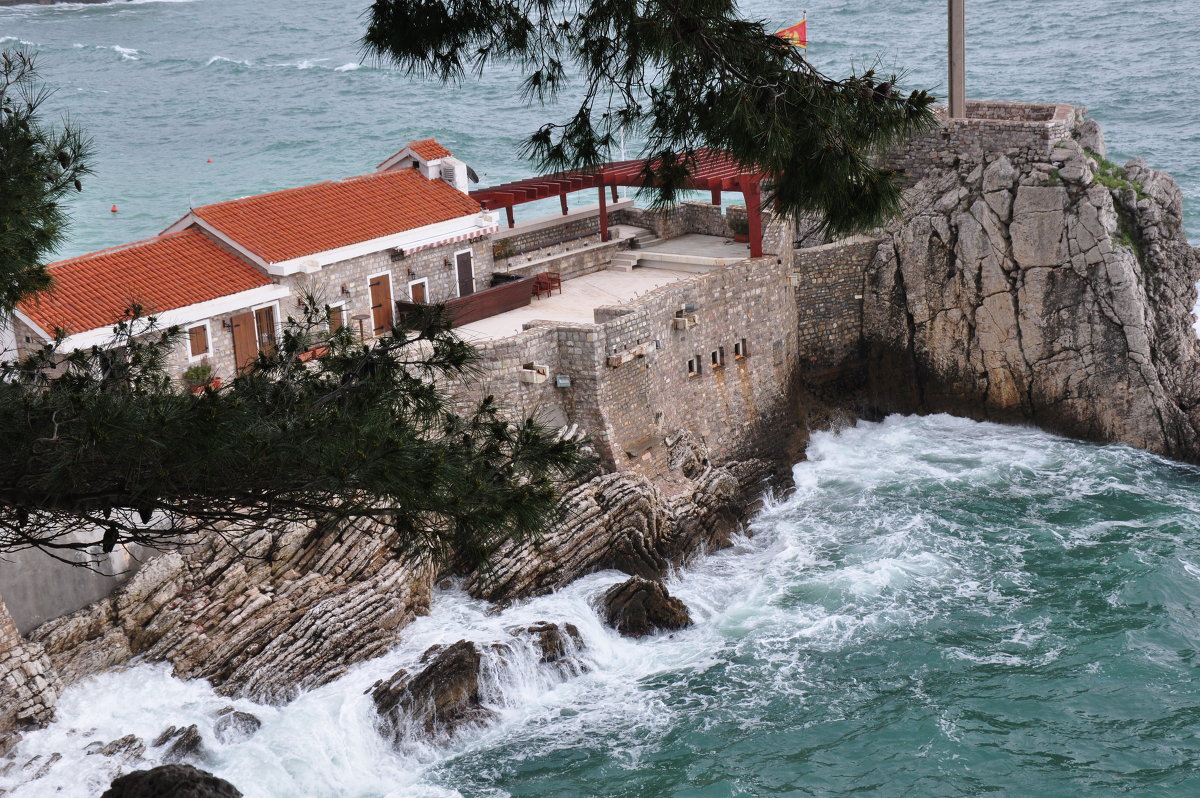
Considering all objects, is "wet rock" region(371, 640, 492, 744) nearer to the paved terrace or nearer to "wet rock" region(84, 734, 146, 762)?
"wet rock" region(84, 734, 146, 762)

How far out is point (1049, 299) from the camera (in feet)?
106

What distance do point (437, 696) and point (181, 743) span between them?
4233 millimetres

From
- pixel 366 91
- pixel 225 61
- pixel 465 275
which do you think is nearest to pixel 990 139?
pixel 465 275

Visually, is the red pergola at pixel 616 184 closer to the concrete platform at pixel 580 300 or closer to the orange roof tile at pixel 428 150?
the orange roof tile at pixel 428 150

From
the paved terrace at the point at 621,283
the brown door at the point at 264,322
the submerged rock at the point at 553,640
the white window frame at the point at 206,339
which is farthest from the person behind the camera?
the paved terrace at the point at 621,283

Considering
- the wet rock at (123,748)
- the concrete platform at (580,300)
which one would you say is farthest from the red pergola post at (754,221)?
the wet rock at (123,748)

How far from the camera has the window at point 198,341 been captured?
87.8 ft

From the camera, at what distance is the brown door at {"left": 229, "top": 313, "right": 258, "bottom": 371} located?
2758cm

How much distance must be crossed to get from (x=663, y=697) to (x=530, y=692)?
7.54 feet

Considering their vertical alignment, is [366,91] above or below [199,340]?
above

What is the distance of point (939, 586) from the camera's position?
27.3m

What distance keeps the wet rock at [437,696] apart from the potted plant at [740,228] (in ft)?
48.7

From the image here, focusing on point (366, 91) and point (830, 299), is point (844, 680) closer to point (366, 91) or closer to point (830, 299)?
point (830, 299)

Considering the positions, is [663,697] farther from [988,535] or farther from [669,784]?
[988,535]
